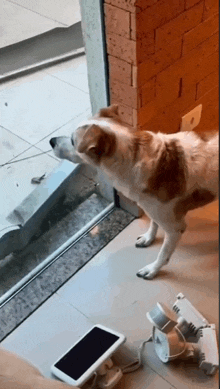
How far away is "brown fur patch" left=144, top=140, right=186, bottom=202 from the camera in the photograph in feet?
4.18

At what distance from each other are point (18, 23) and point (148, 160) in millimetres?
718

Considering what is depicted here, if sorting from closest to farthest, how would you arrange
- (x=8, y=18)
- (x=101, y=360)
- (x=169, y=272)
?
(x=101, y=360) < (x=8, y=18) < (x=169, y=272)

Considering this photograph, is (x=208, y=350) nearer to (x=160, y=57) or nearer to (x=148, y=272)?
(x=148, y=272)

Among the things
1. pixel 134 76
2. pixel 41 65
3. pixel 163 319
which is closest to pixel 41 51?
pixel 41 65

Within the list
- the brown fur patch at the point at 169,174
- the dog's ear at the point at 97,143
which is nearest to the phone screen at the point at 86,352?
the brown fur patch at the point at 169,174

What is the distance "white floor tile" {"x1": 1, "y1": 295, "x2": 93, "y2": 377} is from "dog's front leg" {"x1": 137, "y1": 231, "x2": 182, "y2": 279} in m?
0.29

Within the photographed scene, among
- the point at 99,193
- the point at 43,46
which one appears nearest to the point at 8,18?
the point at 43,46

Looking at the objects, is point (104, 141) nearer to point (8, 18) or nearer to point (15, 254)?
point (8, 18)

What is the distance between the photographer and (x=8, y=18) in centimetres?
142

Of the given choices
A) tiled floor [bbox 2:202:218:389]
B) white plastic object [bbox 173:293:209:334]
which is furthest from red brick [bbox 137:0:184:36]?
white plastic object [bbox 173:293:209:334]

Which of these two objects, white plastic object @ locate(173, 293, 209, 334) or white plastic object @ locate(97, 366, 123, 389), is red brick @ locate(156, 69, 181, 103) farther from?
white plastic object @ locate(97, 366, 123, 389)

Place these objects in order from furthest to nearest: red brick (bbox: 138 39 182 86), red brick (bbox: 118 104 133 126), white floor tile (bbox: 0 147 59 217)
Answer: white floor tile (bbox: 0 147 59 217) → red brick (bbox: 118 104 133 126) → red brick (bbox: 138 39 182 86)

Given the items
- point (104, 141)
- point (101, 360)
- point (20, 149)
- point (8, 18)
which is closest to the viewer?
point (104, 141)

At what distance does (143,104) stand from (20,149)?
692 mm
